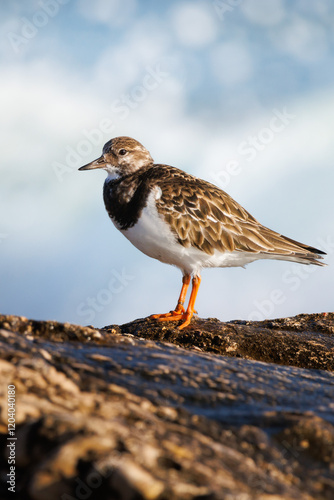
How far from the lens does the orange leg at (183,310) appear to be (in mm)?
9156

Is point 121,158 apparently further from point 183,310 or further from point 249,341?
point 249,341

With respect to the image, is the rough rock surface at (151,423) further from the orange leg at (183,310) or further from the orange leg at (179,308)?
the orange leg at (179,308)

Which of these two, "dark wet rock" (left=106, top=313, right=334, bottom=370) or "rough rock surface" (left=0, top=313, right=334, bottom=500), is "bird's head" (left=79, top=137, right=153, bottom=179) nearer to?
"dark wet rock" (left=106, top=313, right=334, bottom=370)

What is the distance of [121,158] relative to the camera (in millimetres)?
10438

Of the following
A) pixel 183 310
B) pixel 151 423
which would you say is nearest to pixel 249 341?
pixel 183 310

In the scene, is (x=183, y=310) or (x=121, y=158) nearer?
(x=183, y=310)

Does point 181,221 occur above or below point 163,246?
above

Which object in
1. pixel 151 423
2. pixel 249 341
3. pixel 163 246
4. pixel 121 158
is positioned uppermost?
pixel 121 158

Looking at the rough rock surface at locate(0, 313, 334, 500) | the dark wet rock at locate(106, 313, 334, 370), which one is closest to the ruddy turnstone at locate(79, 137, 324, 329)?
the dark wet rock at locate(106, 313, 334, 370)

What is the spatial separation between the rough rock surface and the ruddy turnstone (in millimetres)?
4322

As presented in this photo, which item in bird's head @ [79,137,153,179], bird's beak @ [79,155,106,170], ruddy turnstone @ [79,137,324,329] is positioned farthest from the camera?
bird's beak @ [79,155,106,170]

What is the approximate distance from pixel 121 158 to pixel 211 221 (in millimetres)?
2256

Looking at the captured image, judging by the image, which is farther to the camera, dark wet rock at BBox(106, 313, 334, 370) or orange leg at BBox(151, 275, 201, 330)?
orange leg at BBox(151, 275, 201, 330)

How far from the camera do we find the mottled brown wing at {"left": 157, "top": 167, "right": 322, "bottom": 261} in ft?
31.0
